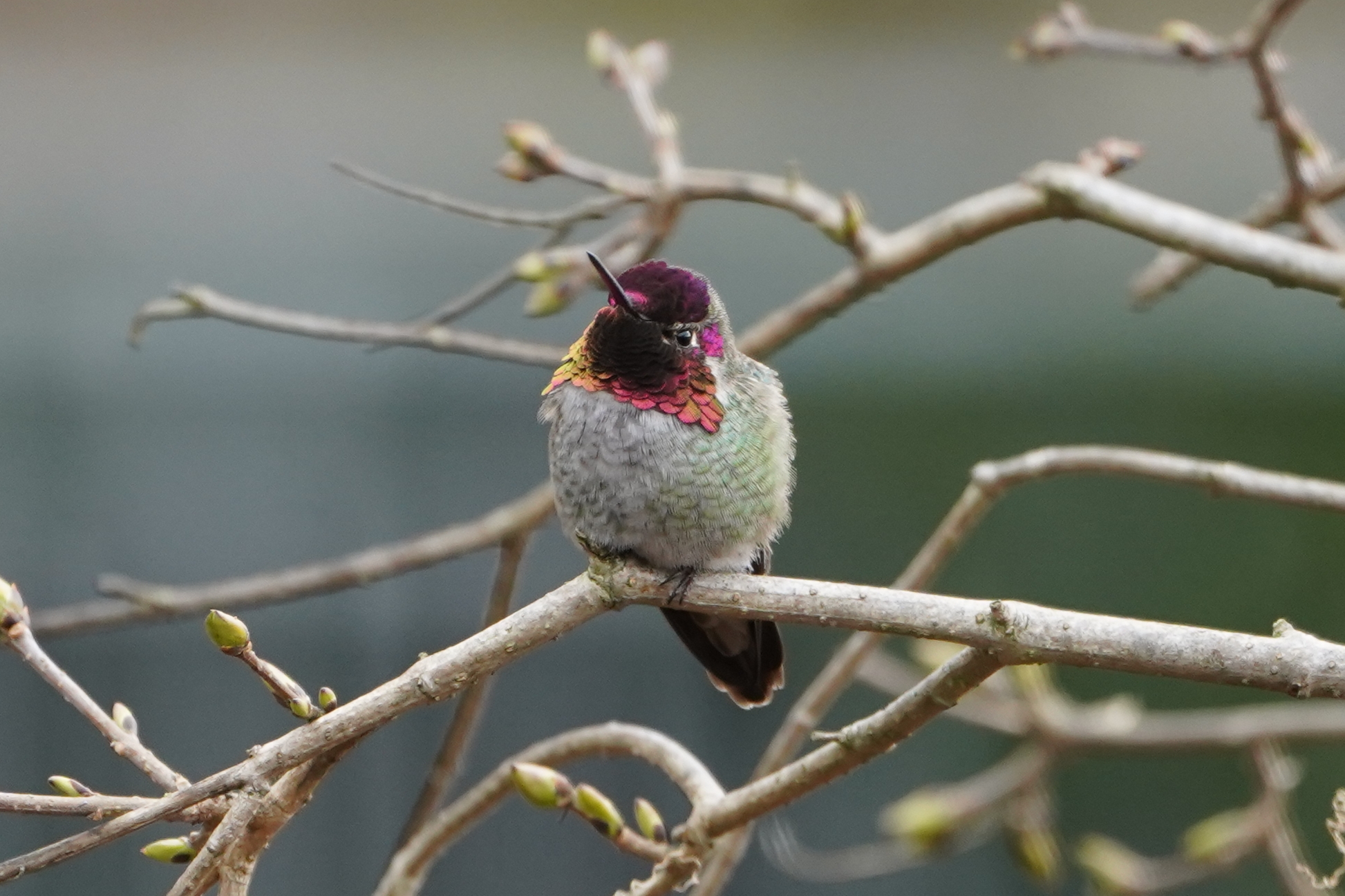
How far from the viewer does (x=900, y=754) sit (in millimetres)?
3688

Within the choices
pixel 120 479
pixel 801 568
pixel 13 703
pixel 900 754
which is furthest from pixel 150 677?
pixel 900 754

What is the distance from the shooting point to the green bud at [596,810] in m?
1.40

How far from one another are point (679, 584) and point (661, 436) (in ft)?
0.76

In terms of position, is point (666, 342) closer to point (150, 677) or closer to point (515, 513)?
point (515, 513)

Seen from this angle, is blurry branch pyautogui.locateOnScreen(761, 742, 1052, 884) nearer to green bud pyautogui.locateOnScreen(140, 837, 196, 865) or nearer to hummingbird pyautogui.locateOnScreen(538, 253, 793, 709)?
hummingbird pyautogui.locateOnScreen(538, 253, 793, 709)

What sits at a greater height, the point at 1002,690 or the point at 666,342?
the point at 666,342

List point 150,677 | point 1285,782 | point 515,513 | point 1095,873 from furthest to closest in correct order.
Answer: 1. point 150,677
2. point 1285,782
3. point 1095,873
4. point 515,513

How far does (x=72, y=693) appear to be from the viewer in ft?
3.83

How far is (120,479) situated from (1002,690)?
2.64 metres

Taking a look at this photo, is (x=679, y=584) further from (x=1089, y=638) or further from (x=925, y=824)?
(x=925, y=824)

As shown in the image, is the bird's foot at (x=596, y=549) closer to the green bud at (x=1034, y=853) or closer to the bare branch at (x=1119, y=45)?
the green bud at (x=1034, y=853)

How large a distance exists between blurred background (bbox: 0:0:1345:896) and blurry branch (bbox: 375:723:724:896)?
1.59 metres

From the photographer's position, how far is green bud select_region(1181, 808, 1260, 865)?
85.1 inches

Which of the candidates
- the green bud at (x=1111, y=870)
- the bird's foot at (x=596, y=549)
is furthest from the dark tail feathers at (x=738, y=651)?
the green bud at (x=1111, y=870)
